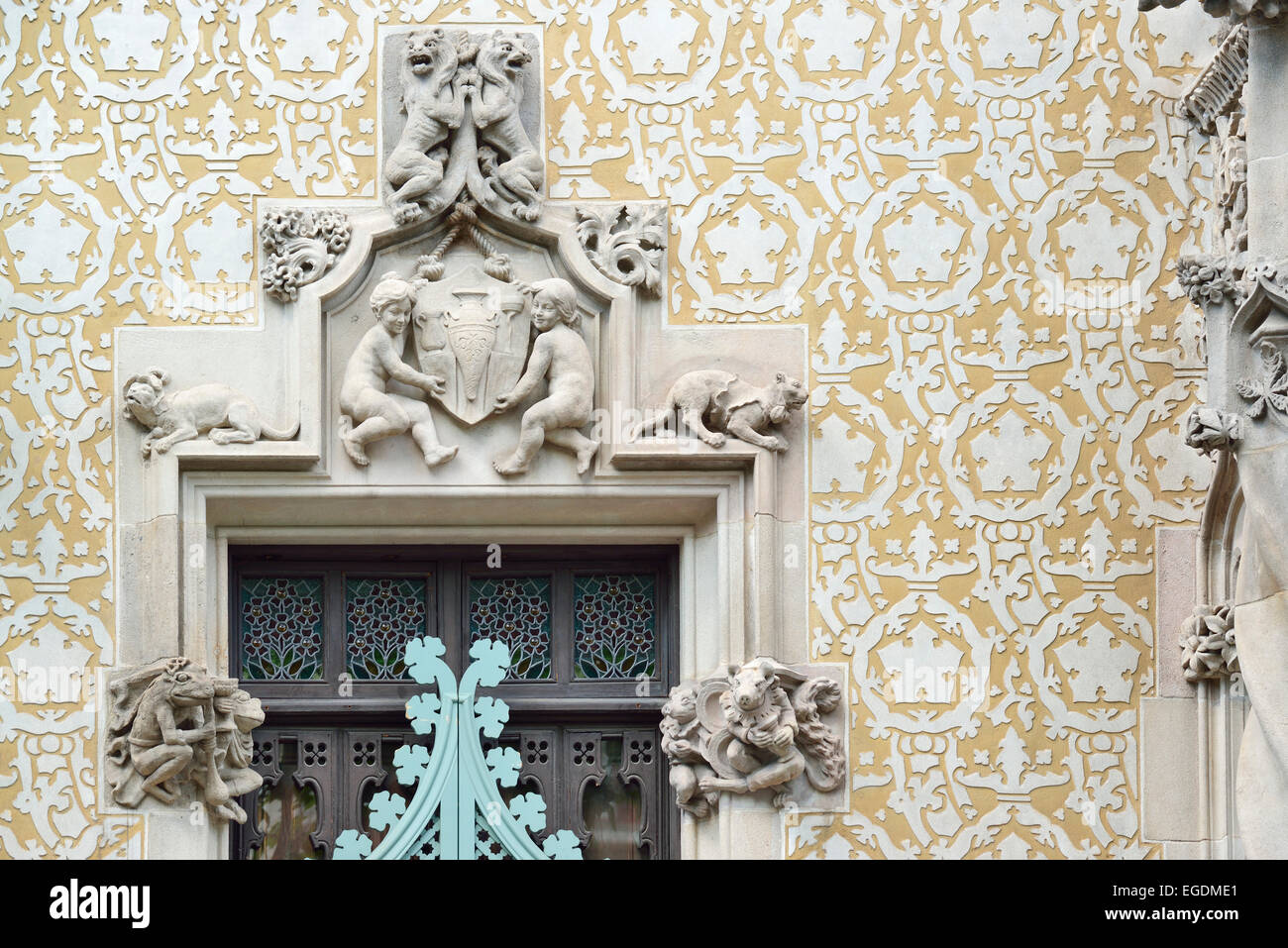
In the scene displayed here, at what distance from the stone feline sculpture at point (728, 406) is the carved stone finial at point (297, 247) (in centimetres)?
97

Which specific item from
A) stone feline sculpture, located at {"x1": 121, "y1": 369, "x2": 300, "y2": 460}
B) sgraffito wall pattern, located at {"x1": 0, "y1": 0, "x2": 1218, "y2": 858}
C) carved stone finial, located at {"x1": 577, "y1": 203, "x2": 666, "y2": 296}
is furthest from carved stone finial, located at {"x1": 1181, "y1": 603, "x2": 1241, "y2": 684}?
stone feline sculpture, located at {"x1": 121, "y1": 369, "x2": 300, "y2": 460}

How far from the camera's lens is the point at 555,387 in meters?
6.48

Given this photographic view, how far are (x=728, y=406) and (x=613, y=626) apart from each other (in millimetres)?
729

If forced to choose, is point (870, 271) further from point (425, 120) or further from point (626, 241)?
point (425, 120)

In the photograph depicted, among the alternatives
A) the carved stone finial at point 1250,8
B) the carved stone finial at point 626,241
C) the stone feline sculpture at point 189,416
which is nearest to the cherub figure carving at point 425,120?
the carved stone finial at point 626,241

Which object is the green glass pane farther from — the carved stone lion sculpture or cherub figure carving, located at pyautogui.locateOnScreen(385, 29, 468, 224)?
cherub figure carving, located at pyautogui.locateOnScreen(385, 29, 468, 224)

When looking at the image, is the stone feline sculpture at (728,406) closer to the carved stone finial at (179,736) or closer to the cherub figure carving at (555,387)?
the cherub figure carving at (555,387)

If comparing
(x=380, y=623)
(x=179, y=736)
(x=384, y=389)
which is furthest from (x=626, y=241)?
(x=179, y=736)

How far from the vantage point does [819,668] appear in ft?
21.3

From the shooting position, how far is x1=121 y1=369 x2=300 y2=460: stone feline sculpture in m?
6.43

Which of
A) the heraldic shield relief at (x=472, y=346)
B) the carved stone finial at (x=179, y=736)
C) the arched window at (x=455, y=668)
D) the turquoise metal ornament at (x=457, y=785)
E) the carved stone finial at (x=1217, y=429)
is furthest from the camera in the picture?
the arched window at (x=455, y=668)

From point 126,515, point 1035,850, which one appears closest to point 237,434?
point 126,515

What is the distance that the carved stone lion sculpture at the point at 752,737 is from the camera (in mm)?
6332

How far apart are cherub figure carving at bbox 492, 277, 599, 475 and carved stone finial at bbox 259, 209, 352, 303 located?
574 mm
